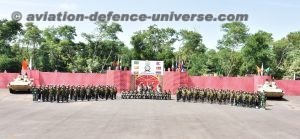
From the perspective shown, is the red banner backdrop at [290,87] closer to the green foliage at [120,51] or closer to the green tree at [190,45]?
the green foliage at [120,51]

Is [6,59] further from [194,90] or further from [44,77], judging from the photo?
[194,90]

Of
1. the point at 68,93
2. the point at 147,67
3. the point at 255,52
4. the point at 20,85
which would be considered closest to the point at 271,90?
the point at 147,67

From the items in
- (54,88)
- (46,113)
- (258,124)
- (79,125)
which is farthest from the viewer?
(54,88)

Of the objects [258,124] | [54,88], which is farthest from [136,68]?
[258,124]

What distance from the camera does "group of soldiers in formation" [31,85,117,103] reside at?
3509 cm

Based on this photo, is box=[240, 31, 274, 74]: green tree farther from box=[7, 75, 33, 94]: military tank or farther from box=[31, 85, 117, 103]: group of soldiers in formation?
box=[7, 75, 33, 94]: military tank

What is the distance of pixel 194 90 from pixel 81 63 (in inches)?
1964

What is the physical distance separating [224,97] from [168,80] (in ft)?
41.6

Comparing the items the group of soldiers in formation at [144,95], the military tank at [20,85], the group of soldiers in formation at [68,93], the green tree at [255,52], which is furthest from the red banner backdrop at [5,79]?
the green tree at [255,52]

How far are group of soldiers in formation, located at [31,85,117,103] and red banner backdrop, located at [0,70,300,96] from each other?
31.4 feet

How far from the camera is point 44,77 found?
51.8m

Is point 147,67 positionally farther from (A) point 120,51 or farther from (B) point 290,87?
(A) point 120,51

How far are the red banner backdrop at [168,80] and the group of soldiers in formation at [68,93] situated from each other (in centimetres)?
956

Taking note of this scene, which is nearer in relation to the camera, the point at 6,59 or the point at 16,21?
the point at 6,59
